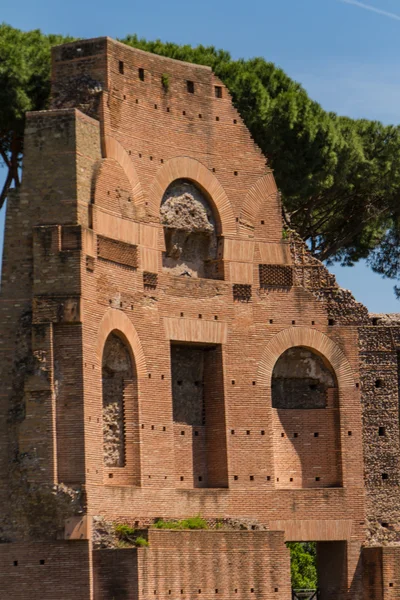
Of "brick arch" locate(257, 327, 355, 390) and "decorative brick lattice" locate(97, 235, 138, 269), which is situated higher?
"decorative brick lattice" locate(97, 235, 138, 269)

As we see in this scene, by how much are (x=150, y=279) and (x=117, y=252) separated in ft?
3.75

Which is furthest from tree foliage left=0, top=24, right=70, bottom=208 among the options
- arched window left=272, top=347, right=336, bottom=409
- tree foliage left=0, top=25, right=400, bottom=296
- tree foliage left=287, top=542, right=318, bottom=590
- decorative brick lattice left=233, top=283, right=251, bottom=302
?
tree foliage left=287, top=542, right=318, bottom=590

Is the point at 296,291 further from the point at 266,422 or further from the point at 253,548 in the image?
the point at 253,548

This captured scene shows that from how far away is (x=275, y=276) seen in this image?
1395 inches

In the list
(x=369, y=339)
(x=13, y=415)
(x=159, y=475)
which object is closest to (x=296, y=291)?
(x=369, y=339)

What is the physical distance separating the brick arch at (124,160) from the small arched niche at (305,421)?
15.4ft

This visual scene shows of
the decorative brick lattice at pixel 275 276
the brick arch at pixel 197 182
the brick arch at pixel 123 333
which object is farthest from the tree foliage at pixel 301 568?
the brick arch at pixel 123 333

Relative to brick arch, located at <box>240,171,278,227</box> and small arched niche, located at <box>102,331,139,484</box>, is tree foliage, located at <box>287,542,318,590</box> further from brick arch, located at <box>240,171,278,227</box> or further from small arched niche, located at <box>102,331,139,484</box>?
small arched niche, located at <box>102,331,139,484</box>

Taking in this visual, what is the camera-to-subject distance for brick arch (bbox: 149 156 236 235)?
34031 millimetres

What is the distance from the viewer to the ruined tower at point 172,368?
30.2m

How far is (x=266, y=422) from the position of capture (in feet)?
113

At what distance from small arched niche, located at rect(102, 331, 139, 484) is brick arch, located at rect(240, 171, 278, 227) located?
4.61 m

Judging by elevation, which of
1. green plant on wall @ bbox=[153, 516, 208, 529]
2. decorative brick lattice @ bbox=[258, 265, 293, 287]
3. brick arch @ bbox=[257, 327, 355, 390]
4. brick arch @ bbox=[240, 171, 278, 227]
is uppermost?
brick arch @ bbox=[240, 171, 278, 227]

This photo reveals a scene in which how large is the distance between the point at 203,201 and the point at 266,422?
464 cm
